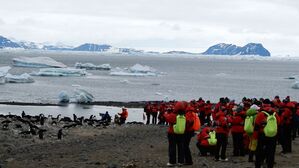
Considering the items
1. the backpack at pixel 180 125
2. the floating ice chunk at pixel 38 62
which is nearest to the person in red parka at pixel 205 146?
the backpack at pixel 180 125

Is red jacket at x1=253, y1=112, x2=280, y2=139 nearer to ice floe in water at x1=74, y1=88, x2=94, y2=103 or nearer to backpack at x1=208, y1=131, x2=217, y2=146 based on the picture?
backpack at x1=208, y1=131, x2=217, y2=146

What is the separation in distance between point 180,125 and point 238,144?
2636mm

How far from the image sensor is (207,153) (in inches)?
564

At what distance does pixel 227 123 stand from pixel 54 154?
5.48 metres

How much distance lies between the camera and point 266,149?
11359 mm

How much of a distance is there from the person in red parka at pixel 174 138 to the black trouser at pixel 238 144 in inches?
77.7

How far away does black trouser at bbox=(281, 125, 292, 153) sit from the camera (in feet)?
46.4

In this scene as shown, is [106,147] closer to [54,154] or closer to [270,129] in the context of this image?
[54,154]

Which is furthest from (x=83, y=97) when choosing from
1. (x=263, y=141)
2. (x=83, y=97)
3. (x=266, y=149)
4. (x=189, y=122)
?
(x=263, y=141)

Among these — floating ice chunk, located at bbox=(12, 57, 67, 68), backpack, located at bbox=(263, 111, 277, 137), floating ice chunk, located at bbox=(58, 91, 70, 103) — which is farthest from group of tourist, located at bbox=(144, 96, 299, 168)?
floating ice chunk, located at bbox=(12, 57, 67, 68)

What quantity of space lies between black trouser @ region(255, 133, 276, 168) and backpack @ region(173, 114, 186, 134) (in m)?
1.69

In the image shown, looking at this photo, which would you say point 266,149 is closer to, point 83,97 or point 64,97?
point 83,97

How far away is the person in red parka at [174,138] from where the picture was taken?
11.8 meters

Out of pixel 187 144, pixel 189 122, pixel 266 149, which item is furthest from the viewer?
pixel 187 144
